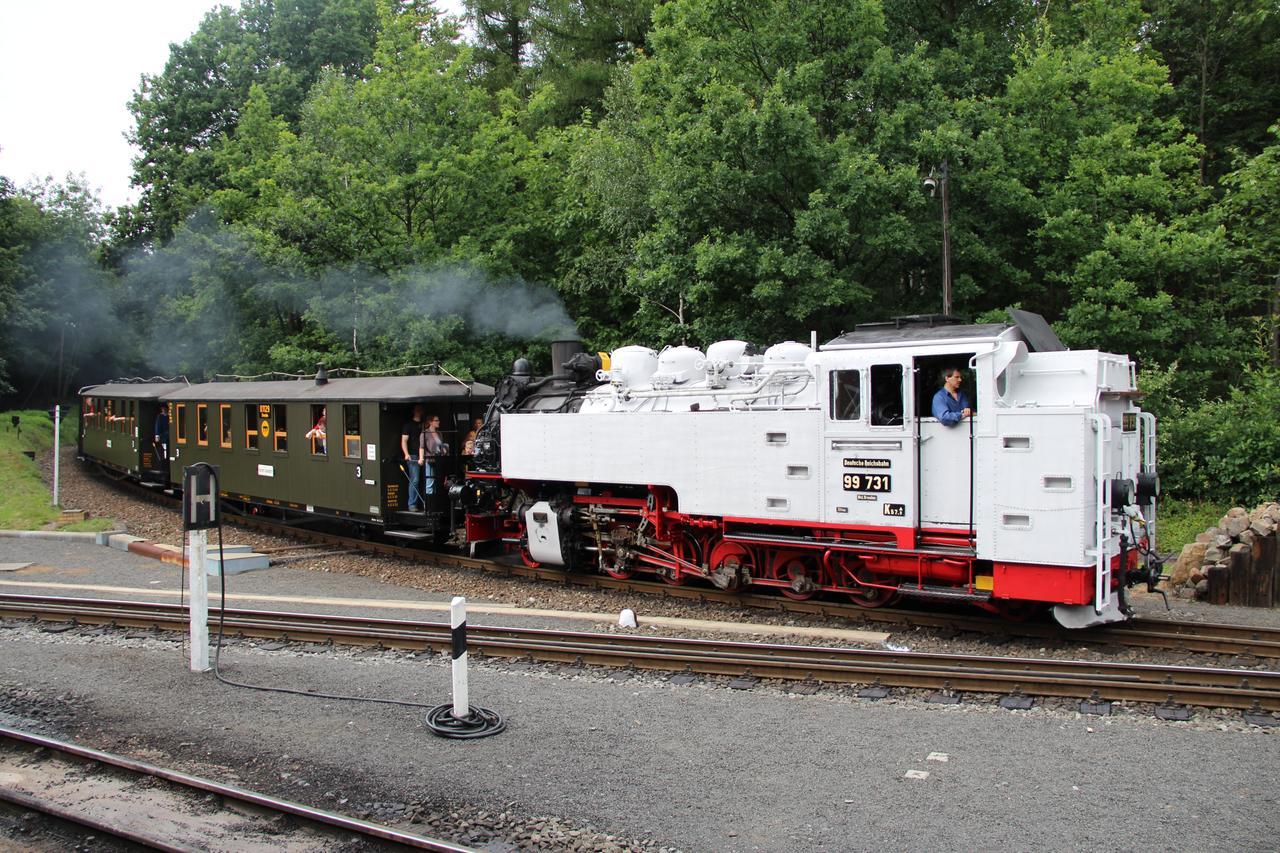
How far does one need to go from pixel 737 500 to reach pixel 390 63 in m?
18.1

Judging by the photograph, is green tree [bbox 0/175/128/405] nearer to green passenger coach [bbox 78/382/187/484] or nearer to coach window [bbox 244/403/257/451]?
green passenger coach [bbox 78/382/187/484]

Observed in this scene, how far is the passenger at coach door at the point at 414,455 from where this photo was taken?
14.0m

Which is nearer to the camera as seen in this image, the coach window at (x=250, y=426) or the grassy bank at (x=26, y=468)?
the coach window at (x=250, y=426)

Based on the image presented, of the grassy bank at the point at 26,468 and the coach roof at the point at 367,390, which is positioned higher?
the coach roof at the point at 367,390

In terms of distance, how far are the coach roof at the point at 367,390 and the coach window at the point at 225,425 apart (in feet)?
0.65

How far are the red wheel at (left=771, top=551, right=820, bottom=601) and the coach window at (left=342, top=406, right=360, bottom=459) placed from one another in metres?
7.14

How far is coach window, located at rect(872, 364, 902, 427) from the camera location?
29.9 feet

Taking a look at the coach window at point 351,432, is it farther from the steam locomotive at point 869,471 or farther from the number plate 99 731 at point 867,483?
the number plate 99 731 at point 867,483

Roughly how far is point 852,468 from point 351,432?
27.8ft

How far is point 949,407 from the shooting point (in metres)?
8.74

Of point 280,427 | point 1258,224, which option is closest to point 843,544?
point 280,427

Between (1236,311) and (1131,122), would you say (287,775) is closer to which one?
(1131,122)

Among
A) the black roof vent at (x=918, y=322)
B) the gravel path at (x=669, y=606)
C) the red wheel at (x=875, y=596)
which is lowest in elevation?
the gravel path at (x=669, y=606)

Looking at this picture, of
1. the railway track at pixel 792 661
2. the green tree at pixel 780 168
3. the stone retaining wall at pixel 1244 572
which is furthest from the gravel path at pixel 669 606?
the green tree at pixel 780 168
